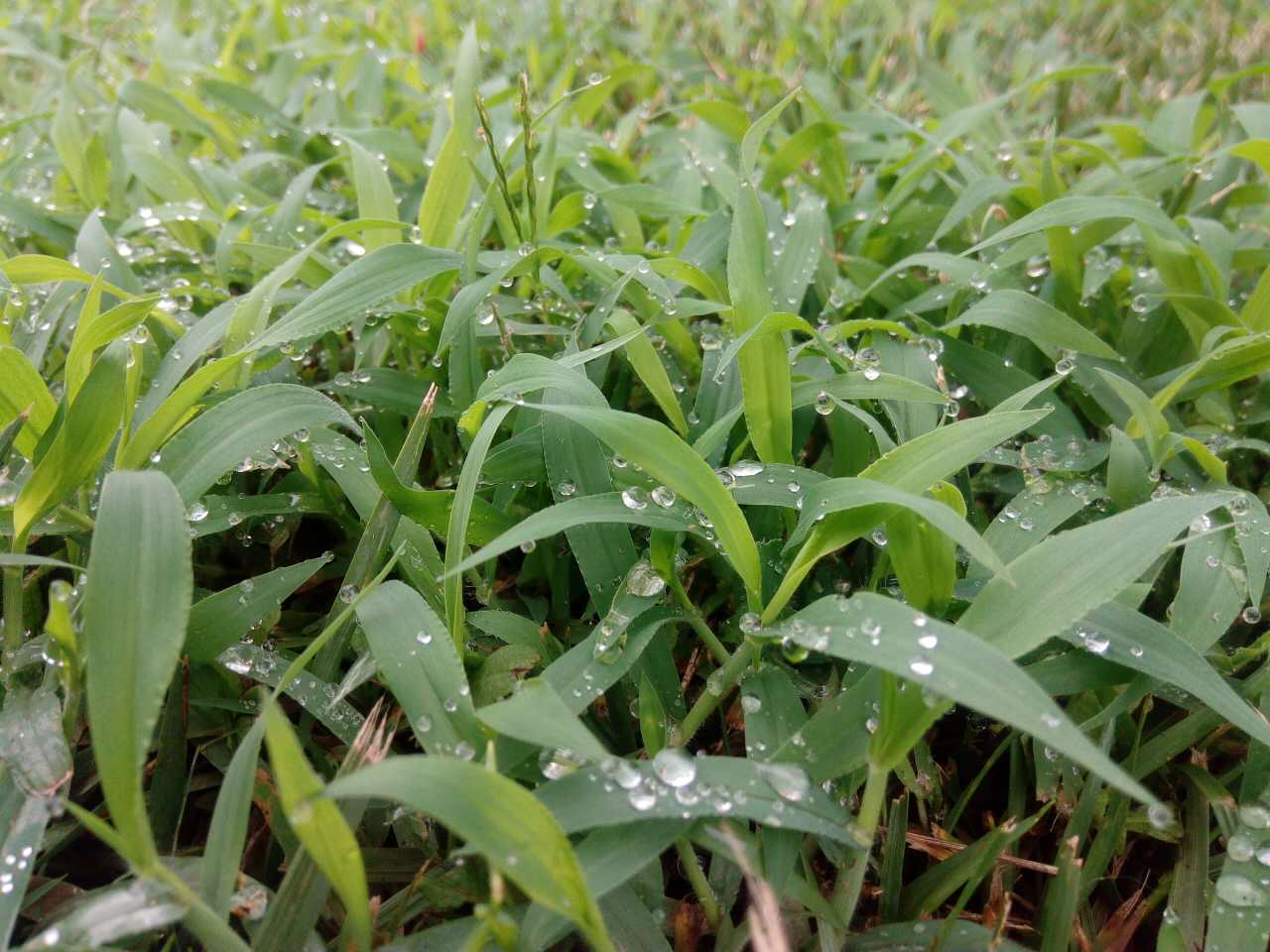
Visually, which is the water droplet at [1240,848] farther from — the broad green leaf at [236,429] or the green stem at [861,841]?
the broad green leaf at [236,429]

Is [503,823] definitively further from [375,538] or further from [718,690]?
[375,538]

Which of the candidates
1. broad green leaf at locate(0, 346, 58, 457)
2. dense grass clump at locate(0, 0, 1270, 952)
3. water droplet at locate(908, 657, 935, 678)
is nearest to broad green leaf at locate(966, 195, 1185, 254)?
dense grass clump at locate(0, 0, 1270, 952)

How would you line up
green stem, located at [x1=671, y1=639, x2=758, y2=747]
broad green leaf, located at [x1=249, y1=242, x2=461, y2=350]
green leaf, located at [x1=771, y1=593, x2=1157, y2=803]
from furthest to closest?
1. broad green leaf, located at [x1=249, y1=242, x2=461, y2=350]
2. green stem, located at [x1=671, y1=639, x2=758, y2=747]
3. green leaf, located at [x1=771, y1=593, x2=1157, y2=803]

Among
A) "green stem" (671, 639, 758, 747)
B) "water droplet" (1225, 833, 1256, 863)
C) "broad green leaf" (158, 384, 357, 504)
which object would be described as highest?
"broad green leaf" (158, 384, 357, 504)

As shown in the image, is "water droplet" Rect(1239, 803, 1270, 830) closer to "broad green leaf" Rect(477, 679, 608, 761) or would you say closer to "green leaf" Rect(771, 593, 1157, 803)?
"green leaf" Rect(771, 593, 1157, 803)

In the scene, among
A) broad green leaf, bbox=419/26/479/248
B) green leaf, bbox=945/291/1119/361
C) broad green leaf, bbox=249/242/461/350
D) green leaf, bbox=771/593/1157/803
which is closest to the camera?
green leaf, bbox=771/593/1157/803

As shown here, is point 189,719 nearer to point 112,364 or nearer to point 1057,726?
point 112,364
